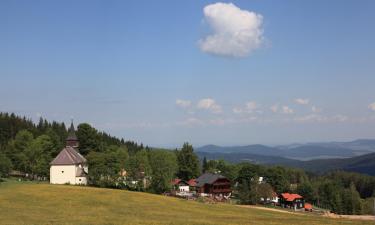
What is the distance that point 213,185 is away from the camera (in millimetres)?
121812

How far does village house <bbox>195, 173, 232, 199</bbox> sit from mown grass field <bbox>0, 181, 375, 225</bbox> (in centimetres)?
5228

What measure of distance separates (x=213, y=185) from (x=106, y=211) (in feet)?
238

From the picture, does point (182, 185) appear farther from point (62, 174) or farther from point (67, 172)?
point (62, 174)

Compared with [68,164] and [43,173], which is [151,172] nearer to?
[68,164]

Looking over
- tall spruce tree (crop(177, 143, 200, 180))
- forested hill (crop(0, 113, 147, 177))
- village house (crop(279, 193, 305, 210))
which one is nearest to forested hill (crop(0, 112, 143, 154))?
forested hill (crop(0, 113, 147, 177))

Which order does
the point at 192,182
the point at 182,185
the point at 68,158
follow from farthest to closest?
the point at 192,182
the point at 182,185
the point at 68,158

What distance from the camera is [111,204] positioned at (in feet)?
193

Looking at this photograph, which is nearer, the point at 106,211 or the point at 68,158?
the point at 106,211

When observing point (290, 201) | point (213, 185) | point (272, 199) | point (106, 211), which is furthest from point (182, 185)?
point (106, 211)

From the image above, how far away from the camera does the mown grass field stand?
4212 cm

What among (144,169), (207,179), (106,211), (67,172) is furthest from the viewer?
(207,179)

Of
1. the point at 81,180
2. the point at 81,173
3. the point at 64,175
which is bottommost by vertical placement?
the point at 81,180

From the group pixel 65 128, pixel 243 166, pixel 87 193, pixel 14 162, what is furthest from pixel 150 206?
pixel 65 128

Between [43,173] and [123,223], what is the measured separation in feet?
229
